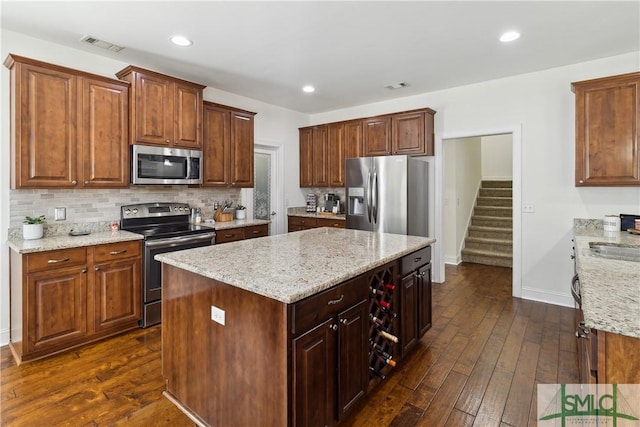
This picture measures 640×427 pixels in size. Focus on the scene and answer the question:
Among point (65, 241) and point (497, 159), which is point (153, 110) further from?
point (497, 159)

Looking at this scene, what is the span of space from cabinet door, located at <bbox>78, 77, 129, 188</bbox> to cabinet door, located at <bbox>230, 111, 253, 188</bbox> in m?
1.30

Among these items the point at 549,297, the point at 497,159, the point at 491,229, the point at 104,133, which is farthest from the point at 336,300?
the point at 497,159

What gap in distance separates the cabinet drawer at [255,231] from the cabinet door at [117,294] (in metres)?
1.35

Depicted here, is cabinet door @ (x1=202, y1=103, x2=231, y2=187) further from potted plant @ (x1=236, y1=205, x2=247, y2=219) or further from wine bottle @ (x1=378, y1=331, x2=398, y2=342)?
wine bottle @ (x1=378, y1=331, x2=398, y2=342)

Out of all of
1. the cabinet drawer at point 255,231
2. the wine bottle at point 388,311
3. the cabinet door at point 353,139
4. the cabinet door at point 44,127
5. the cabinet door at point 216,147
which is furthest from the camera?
the cabinet door at point 353,139

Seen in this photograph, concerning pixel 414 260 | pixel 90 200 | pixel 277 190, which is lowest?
pixel 414 260

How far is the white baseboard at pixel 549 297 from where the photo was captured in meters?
3.68

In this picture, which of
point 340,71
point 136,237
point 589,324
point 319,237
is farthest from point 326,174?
point 589,324

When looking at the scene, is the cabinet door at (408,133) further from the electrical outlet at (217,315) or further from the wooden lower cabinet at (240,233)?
the electrical outlet at (217,315)

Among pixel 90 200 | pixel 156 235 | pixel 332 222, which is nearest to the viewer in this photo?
pixel 156 235

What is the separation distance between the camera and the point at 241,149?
4.32 m

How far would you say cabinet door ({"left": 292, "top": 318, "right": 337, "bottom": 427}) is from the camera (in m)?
1.41

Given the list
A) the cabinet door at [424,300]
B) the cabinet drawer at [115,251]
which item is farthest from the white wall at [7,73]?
the cabinet door at [424,300]

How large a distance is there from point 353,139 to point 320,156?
0.69 m
